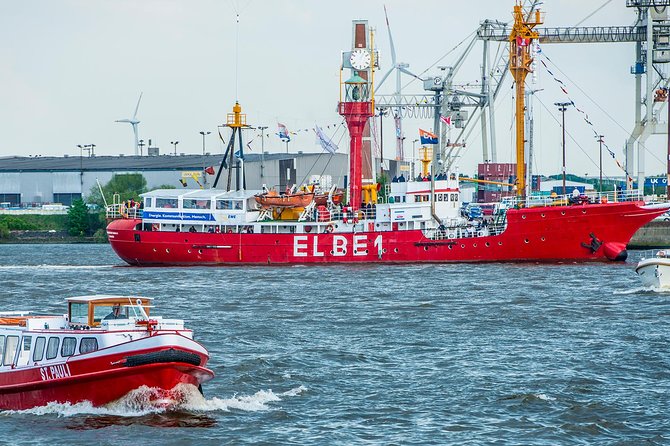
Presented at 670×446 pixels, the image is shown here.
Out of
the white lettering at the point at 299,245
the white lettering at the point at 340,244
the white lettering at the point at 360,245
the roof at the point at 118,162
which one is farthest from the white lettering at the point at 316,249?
the roof at the point at 118,162

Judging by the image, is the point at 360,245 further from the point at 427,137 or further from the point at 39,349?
the point at 39,349

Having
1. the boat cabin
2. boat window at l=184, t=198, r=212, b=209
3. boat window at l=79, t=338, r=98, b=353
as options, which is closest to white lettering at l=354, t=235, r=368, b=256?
boat window at l=184, t=198, r=212, b=209

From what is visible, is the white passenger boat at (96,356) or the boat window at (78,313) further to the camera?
the boat window at (78,313)

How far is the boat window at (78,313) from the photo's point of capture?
32344 millimetres

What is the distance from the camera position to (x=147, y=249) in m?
92.6

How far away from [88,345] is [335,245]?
59.9m

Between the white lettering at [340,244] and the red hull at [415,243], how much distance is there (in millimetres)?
73

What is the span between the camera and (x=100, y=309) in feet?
105

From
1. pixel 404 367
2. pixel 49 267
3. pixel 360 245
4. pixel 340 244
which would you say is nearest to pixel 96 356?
pixel 404 367

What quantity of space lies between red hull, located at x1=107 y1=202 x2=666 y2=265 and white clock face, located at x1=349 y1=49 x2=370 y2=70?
21.2 metres

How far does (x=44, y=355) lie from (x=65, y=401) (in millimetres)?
1513

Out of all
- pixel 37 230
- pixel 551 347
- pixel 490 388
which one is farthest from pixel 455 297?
pixel 37 230

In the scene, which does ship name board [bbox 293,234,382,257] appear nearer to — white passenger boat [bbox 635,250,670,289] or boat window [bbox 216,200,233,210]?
boat window [bbox 216,200,233,210]

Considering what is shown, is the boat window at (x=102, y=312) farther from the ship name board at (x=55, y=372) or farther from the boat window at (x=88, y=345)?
the ship name board at (x=55, y=372)
